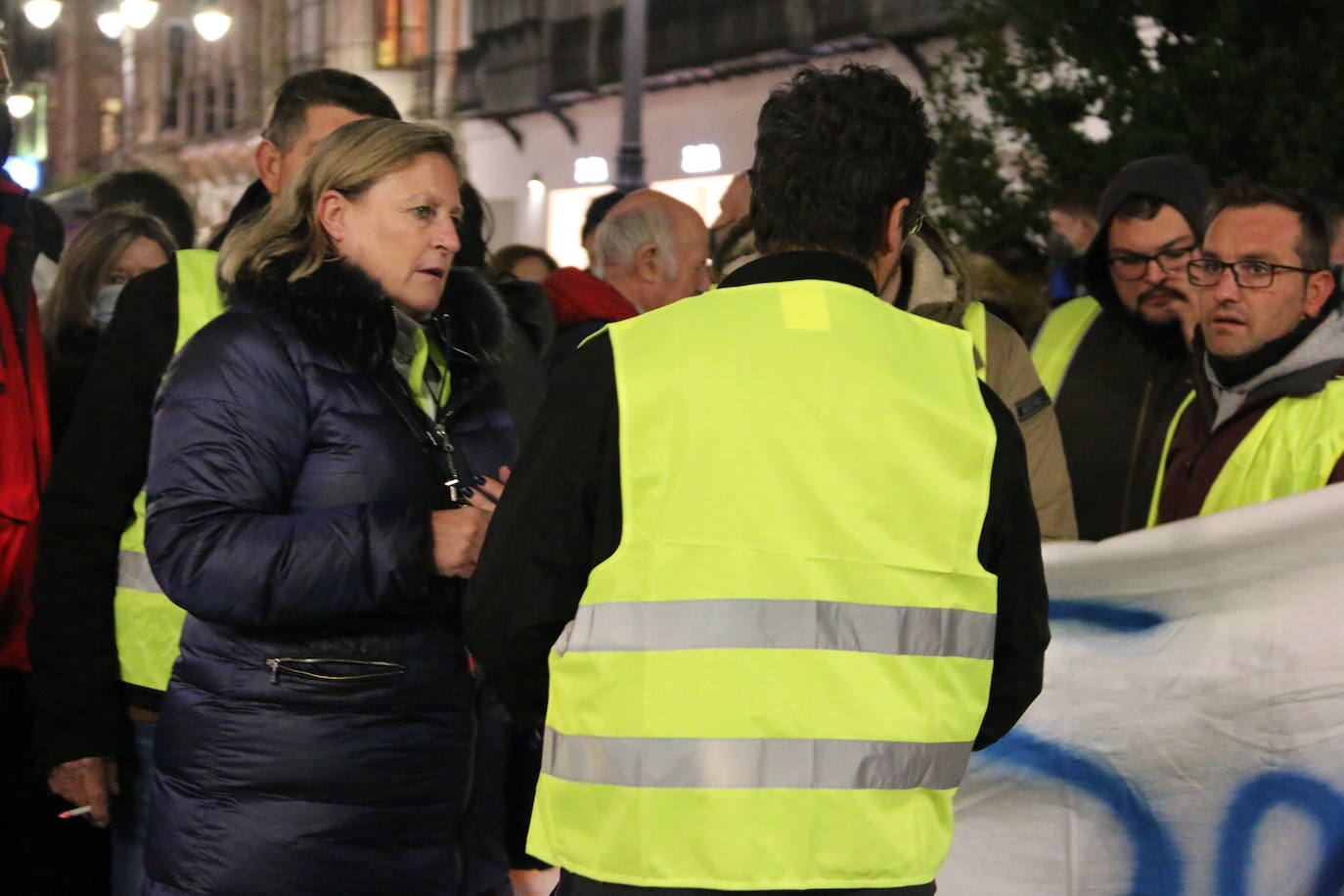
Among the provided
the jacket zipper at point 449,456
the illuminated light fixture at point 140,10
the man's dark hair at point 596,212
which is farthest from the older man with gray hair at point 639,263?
the illuminated light fixture at point 140,10

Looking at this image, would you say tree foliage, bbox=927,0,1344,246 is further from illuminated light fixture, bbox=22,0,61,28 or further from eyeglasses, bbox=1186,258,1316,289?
illuminated light fixture, bbox=22,0,61,28

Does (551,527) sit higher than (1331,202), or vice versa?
(1331,202)

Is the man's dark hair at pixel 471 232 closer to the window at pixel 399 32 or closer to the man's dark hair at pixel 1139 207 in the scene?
the man's dark hair at pixel 1139 207

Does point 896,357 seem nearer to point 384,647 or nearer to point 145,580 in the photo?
point 384,647

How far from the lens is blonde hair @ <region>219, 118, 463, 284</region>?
3357 mm

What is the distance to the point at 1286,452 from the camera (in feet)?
13.8

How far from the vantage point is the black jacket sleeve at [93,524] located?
3656mm

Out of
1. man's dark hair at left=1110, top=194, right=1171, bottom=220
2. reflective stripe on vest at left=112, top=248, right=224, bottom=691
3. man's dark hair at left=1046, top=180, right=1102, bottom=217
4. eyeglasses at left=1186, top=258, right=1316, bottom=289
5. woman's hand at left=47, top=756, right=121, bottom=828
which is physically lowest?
woman's hand at left=47, top=756, right=121, bottom=828

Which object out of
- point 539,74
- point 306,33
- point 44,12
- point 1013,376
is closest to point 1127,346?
point 1013,376

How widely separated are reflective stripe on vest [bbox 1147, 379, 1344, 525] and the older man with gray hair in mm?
2103

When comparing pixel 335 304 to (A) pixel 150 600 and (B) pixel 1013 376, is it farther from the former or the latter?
(B) pixel 1013 376

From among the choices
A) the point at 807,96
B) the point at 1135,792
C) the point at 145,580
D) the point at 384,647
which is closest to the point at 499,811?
the point at 384,647

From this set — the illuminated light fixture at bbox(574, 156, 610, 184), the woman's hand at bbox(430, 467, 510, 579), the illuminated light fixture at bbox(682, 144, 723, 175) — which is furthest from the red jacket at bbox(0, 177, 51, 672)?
the illuminated light fixture at bbox(574, 156, 610, 184)

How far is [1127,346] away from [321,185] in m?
2.80
